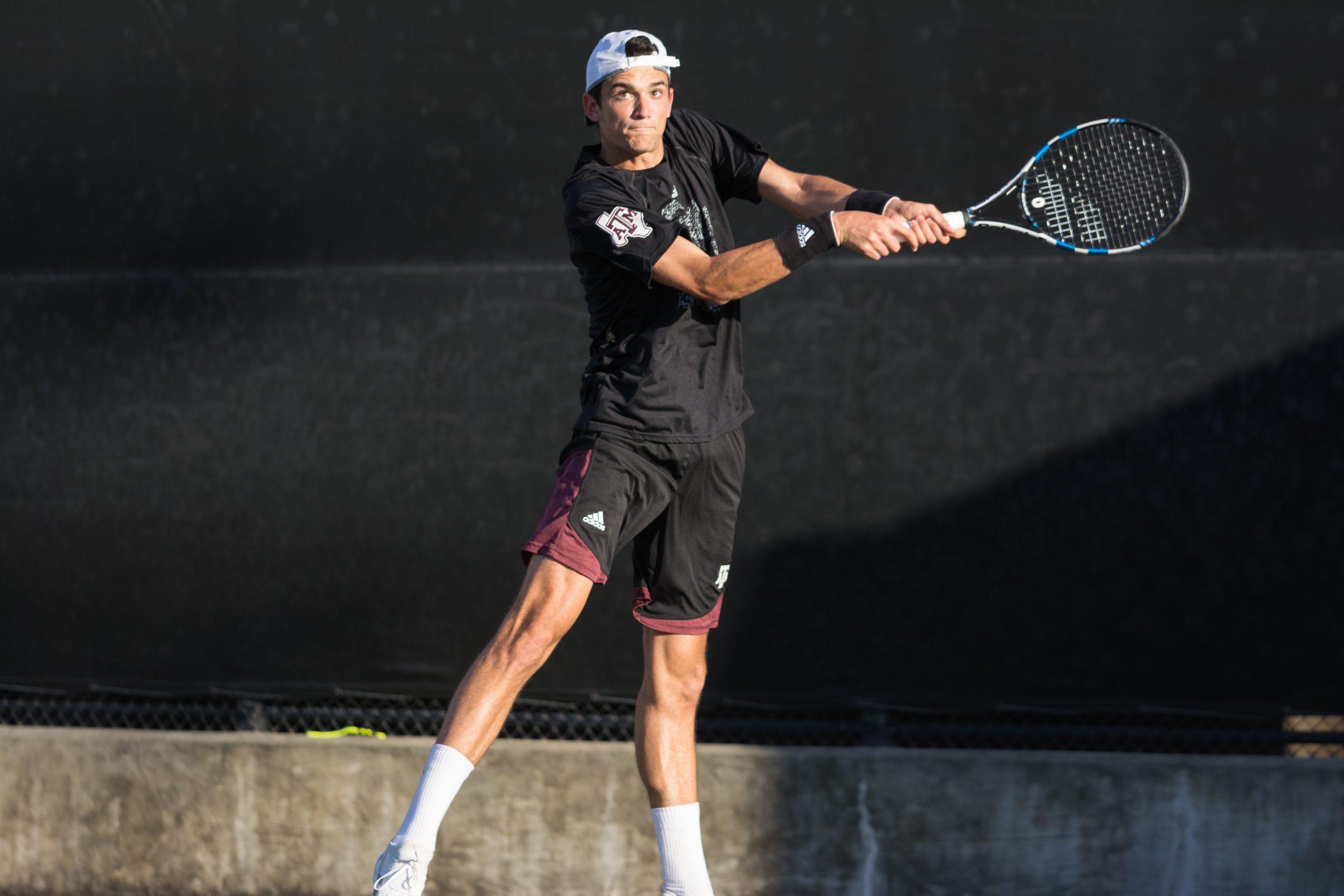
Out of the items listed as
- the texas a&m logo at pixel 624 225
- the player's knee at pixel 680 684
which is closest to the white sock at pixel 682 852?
the player's knee at pixel 680 684

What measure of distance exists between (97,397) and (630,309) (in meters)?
2.08

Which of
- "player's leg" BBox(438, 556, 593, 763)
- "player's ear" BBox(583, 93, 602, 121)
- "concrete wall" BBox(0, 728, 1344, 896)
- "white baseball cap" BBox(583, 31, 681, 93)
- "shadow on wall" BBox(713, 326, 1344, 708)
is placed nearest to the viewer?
"player's leg" BBox(438, 556, 593, 763)

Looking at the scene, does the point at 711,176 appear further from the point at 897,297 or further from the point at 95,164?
the point at 95,164

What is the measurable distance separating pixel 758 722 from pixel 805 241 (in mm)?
1687

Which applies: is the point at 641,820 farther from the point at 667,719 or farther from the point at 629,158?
the point at 629,158

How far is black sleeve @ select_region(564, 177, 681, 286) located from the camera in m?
2.77

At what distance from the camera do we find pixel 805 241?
2771 millimetres

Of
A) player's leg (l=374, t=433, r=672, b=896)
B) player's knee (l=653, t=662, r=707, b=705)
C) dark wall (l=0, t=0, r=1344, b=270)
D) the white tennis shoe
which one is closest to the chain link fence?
player's knee (l=653, t=662, r=707, b=705)

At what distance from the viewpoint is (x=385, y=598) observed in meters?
4.04

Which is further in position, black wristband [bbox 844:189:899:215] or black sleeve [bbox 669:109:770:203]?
black sleeve [bbox 669:109:770:203]

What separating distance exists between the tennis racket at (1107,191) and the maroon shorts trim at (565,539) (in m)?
1.26

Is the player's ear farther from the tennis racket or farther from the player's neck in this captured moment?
the tennis racket

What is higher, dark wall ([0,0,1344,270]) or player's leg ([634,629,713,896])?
dark wall ([0,0,1344,270])

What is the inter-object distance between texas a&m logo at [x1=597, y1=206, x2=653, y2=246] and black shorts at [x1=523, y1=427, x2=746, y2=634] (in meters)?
0.42
